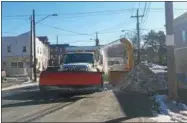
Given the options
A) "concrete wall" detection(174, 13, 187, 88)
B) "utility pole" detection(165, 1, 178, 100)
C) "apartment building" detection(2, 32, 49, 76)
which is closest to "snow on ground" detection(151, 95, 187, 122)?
"utility pole" detection(165, 1, 178, 100)

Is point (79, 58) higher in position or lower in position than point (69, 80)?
higher

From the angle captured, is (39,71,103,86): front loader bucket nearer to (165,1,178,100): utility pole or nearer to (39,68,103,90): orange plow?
(39,68,103,90): orange plow

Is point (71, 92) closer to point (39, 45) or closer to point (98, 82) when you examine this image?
point (98, 82)

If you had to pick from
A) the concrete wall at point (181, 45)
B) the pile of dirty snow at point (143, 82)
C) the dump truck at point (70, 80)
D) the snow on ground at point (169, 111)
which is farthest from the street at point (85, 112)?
the concrete wall at point (181, 45)

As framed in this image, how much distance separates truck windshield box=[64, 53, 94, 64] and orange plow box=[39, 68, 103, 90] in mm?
3041

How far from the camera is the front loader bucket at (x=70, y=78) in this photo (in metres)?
19.1

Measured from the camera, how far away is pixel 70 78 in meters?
19.3

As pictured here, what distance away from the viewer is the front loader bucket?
62.6 feet

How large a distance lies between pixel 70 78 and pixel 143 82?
17.7 feet

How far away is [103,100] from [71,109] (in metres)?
3.39

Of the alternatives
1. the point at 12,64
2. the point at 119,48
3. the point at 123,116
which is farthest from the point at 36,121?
the point at 12,64

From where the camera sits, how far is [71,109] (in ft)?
47.8

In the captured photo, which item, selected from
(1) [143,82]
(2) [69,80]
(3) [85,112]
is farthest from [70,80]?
(3) [85,112]

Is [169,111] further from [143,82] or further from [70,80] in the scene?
[143,82]
